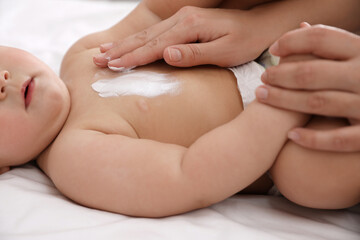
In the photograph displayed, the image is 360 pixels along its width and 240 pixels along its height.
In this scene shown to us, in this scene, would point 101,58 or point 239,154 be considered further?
point 101,58

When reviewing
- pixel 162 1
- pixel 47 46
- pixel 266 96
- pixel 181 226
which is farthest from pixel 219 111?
pixel 47 46

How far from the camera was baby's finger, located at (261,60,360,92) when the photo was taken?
713mm

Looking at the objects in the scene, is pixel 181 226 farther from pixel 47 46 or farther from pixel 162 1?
pixel 47 46

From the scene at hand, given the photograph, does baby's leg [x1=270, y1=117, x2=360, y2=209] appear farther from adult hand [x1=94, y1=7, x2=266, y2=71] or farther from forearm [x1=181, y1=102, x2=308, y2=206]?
adult hand [x1=94, y1=7, x2=266, y2=71]

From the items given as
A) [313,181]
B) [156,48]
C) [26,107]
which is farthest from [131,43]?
[313,181]

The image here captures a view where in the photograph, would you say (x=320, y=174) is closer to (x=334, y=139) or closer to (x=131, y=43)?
(x=334, y=139)

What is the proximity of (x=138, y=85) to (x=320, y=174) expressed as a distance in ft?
1.50

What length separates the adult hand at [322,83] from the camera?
0.71 metres

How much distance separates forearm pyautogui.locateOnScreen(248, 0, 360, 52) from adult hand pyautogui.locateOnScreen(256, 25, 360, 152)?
272mm

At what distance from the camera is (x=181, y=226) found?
29.7 inches

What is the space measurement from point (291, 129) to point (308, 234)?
0.20 m

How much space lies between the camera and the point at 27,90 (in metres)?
0.96

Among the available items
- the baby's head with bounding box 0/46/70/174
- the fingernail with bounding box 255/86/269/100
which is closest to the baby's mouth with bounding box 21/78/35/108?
the baby's head with bounding box 0/46/70/174

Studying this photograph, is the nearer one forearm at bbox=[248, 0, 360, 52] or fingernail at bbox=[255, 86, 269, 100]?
fingernail at bbox=[255, 86, 269, 100]
